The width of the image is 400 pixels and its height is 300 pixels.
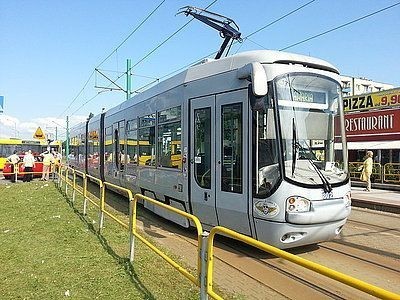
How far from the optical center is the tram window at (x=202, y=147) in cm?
763

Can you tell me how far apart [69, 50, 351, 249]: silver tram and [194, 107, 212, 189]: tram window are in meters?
0.02

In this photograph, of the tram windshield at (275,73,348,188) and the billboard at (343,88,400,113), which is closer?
the tram windshield at (275,73,348,188)

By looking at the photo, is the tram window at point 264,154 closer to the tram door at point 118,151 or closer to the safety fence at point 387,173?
the tram door at point 118,151

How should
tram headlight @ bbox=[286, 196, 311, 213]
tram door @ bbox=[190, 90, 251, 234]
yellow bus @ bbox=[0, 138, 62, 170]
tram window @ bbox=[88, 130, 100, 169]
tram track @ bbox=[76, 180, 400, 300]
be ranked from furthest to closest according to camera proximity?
yellow bus @ bbox=[0, 138, 62, 170], tram window @ bbox=[88, 130, 100, 169], tram door @ bbox=[190, 90, 251, 234], tram headlight @ bbox=[286, 196, 311, 213], tram track @ bbox=[76, 180, 400, 300]

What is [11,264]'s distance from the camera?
610 centimetres

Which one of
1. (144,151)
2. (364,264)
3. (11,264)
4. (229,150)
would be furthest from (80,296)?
(144,151)

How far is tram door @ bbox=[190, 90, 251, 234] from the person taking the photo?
6797 mm

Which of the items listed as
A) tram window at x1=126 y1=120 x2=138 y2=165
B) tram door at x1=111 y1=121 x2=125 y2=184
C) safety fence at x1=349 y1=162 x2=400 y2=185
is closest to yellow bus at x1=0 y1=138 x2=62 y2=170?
tram door at x1=111 y1=121 x2=125 y2=184

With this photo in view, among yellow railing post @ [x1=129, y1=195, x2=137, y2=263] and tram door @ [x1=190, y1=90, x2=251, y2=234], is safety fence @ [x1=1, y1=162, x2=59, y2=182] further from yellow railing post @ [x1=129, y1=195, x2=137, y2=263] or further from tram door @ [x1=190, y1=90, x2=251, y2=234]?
yellow railing post @ [x1=129, y1=195, x2=137, y2=263]

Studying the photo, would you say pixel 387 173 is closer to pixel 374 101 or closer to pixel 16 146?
pixel 374 101

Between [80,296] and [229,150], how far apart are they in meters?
3.54

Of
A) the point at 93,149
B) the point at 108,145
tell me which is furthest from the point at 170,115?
the point at 93,149

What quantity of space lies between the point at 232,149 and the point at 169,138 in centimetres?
256

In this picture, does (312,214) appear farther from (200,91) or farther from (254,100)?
(200,91)
